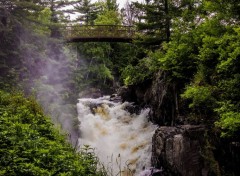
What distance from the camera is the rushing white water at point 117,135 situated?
40.0 ft

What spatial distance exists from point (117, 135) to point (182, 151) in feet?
22.0

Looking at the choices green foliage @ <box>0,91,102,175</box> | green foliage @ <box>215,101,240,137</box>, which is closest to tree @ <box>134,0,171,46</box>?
green foliage @ <box>215,101,240,137</box>

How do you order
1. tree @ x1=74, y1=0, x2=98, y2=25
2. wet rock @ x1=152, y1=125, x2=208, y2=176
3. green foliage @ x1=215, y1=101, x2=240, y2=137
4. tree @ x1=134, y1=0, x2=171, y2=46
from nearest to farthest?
green foliage @ x1=215, y1=101, x2=240, y2=137 < wet rock @ x1=152, y1=125, x2=208, y2=176 < tree @ x1=134, y1=0, x2=171, y2=46 < tree @ x1=74, y1=0, x2=98, y2=25

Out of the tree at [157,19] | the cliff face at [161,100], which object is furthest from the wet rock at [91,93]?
the tree at [157,19]

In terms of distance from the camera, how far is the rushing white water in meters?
12.2

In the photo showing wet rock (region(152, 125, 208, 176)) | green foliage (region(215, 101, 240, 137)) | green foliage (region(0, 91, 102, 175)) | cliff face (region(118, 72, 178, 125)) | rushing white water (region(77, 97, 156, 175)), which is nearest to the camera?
green foliage (region(0, 91, 102, 175))

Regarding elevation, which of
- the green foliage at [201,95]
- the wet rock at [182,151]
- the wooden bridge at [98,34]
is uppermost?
the wooden bridge at [98,34]

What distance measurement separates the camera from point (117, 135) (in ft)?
51.0

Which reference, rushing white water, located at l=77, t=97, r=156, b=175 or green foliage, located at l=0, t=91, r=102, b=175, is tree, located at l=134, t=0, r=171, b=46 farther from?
green foliage, located at l=0, t=91, r=102, b=175

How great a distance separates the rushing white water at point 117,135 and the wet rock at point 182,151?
58.9 inches

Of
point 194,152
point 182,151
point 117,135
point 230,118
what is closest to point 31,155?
point 230,118

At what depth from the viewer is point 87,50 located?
31547mm

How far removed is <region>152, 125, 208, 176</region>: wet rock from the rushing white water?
150cm

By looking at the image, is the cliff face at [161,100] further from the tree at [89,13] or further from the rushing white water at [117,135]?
the tree at [89,13]
